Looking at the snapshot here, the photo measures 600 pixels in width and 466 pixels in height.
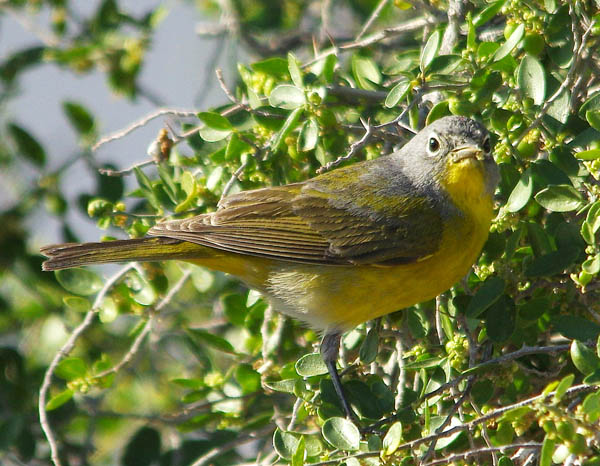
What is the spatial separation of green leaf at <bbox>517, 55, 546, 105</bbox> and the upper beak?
18.0 inches

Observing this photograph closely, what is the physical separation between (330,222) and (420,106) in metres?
0.69

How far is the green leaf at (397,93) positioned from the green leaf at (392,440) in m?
1.26

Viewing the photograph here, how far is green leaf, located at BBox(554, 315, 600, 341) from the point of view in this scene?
284cm

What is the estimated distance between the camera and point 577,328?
2873 millimetres

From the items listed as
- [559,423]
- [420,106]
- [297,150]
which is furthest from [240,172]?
[559,423]

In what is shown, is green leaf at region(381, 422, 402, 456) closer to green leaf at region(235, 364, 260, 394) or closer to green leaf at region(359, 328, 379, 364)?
green leaf at region(359, 328, 379, 364)

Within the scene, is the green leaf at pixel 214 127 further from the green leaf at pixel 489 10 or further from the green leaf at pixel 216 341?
the green leaf at pixel 489 10

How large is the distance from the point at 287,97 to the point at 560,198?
1.20m

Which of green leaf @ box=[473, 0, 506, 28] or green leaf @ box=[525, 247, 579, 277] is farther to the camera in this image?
green leaf @ box=[473, 0, 506, 28]

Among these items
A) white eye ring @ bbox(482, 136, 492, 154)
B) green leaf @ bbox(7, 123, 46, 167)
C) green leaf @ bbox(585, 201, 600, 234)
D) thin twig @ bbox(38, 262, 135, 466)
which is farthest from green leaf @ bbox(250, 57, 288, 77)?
green leaf @ bbox(7, 123, 46, 167)

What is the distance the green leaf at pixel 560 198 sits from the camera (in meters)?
2.86

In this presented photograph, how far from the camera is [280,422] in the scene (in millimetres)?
3691

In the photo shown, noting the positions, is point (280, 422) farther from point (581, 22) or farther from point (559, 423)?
point (581, 22)

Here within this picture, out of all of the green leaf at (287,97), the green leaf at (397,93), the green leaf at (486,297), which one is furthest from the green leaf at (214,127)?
the green leaf at (486,297)
